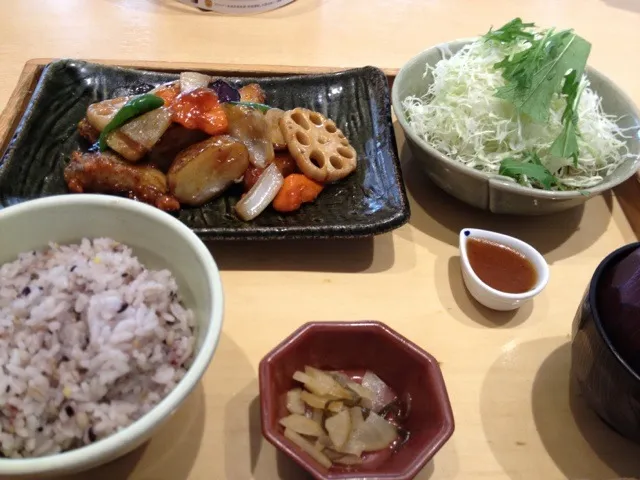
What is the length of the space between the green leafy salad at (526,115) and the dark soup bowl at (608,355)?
561 mm

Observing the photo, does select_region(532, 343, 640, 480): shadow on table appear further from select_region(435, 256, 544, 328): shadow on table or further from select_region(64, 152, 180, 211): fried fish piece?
select_region(64, 152, 180, 211): fried fish piece

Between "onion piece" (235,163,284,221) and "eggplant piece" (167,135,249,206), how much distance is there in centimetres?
7

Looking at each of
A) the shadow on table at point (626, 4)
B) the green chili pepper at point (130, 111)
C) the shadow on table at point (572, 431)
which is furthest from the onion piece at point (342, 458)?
the shadow on table at point (626, 4)

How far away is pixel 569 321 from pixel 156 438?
3.54 feet

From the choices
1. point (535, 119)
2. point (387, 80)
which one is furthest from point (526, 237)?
point (387, 80)

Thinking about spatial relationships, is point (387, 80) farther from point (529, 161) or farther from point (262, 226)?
point (262, 226)

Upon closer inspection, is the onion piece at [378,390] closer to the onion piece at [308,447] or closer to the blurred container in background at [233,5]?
the onion piece at [308,447]

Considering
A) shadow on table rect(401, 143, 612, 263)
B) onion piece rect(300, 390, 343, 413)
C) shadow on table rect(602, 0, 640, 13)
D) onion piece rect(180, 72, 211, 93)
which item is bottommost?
onion piece rect(300, 390, 343, 413)

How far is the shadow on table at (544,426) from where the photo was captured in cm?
124

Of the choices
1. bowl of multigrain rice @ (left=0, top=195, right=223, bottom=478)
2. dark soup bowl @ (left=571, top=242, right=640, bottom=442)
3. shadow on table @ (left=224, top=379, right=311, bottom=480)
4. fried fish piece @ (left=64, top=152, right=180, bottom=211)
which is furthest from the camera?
fried fish piece @ (left=64, top=152, right=180, bottom=211)

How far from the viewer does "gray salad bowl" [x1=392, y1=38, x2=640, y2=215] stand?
1584 mm

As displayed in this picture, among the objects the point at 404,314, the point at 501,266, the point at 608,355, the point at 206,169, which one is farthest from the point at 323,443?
the point at 206,169

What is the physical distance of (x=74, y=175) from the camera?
167cm

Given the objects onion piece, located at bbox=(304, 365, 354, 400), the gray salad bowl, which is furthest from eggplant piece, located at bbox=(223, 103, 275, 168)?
onion piece, located at bbox=(304, 365, 354, 400)
